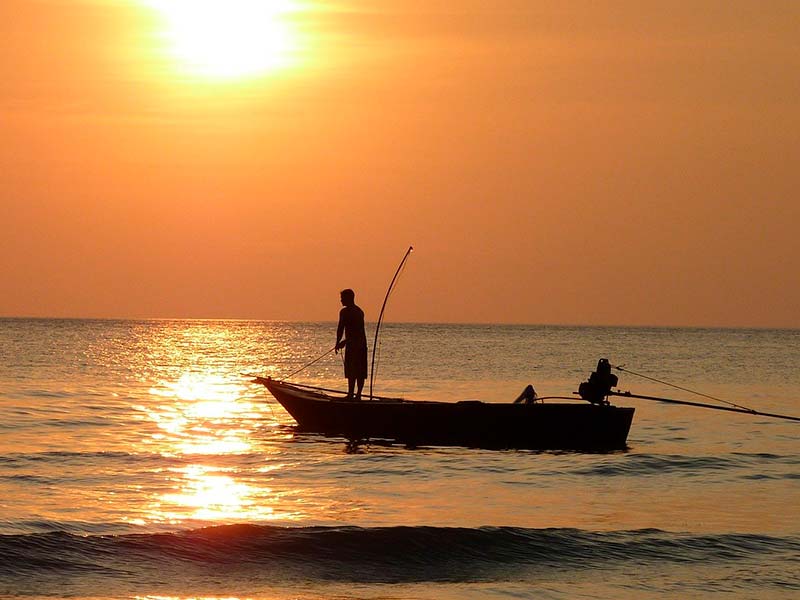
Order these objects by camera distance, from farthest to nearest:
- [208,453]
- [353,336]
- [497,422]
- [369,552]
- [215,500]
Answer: [353,336] < [497,422] < [208,453] < [215,500] < [369,552]

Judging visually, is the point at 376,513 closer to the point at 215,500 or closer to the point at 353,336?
the point at 215,500

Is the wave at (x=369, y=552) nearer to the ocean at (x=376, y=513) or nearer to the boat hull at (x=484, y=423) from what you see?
A: the ocean at (x=376, y=513)

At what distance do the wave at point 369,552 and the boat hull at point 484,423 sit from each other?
21.7 feet

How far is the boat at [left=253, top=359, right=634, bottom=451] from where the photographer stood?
20.4m

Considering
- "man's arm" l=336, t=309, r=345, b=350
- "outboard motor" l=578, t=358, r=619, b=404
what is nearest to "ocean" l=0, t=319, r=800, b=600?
"outboard motor" l=578, t=358, r=619, b=404

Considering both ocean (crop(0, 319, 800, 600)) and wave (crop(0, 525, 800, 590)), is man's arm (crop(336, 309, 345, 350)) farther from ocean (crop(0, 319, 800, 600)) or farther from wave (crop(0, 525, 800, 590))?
wave (crop(0, 525, 800, 590))

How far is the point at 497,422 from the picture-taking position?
20766mm

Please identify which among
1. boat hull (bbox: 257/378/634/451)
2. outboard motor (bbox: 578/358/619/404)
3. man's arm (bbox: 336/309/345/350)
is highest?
man's arm (bbox: 336/309/345/350)

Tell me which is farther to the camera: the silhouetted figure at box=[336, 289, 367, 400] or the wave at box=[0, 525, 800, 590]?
the silhouetted figure at box=[336, 289, 367, 400]

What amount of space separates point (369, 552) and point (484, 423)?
8.08 meters

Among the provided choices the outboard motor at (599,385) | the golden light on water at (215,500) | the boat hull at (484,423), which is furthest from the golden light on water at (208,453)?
the outboard motor at (599,385)

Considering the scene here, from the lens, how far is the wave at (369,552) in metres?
12.2

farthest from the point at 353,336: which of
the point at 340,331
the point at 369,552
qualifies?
the point at 369,552

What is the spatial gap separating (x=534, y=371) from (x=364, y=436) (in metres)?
33.5
